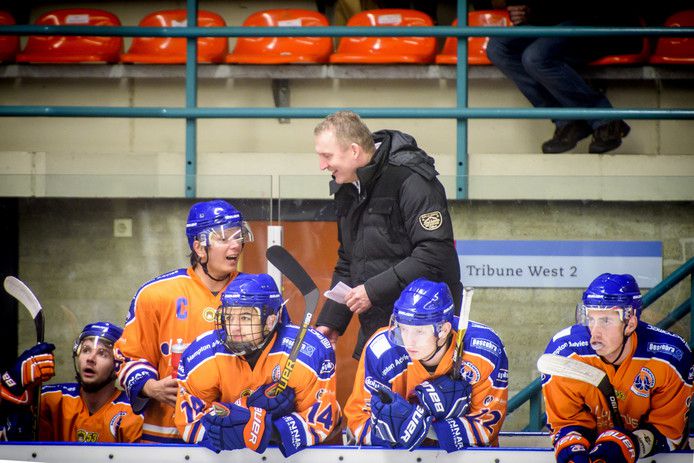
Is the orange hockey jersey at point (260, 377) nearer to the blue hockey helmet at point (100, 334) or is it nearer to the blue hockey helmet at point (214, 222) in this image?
the blue hockey helmet at point (214, 222)

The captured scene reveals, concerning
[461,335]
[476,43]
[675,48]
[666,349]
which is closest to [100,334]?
[461,335]

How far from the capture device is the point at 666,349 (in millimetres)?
3344

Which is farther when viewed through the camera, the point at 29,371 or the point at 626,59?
the point at 626,59

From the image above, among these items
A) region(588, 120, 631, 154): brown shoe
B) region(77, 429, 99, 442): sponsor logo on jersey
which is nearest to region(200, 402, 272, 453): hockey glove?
region(77, 429, 99, 442): sponsor logo on jersey

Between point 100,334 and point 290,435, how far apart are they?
1106 mm

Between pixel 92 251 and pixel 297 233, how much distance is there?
Answer: 2.90ft

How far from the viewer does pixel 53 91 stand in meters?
6.05

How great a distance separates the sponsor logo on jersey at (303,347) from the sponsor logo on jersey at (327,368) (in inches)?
2.1

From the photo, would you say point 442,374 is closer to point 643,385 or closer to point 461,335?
point 461,335

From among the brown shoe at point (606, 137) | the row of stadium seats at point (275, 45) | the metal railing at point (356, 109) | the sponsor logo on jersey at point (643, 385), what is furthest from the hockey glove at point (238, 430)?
the row of stadium seats at point (275, 45)

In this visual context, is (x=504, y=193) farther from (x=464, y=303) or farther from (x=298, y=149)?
(x=298, y=149)

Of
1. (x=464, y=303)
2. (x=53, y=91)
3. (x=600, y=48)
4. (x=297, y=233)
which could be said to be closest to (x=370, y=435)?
(x=464, y=303)

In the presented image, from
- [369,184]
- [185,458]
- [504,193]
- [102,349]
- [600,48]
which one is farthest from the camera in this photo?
[600,48]

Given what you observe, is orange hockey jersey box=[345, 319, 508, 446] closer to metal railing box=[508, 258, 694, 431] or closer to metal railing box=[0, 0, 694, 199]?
metal railing box=[508, 258, 694, 431]
